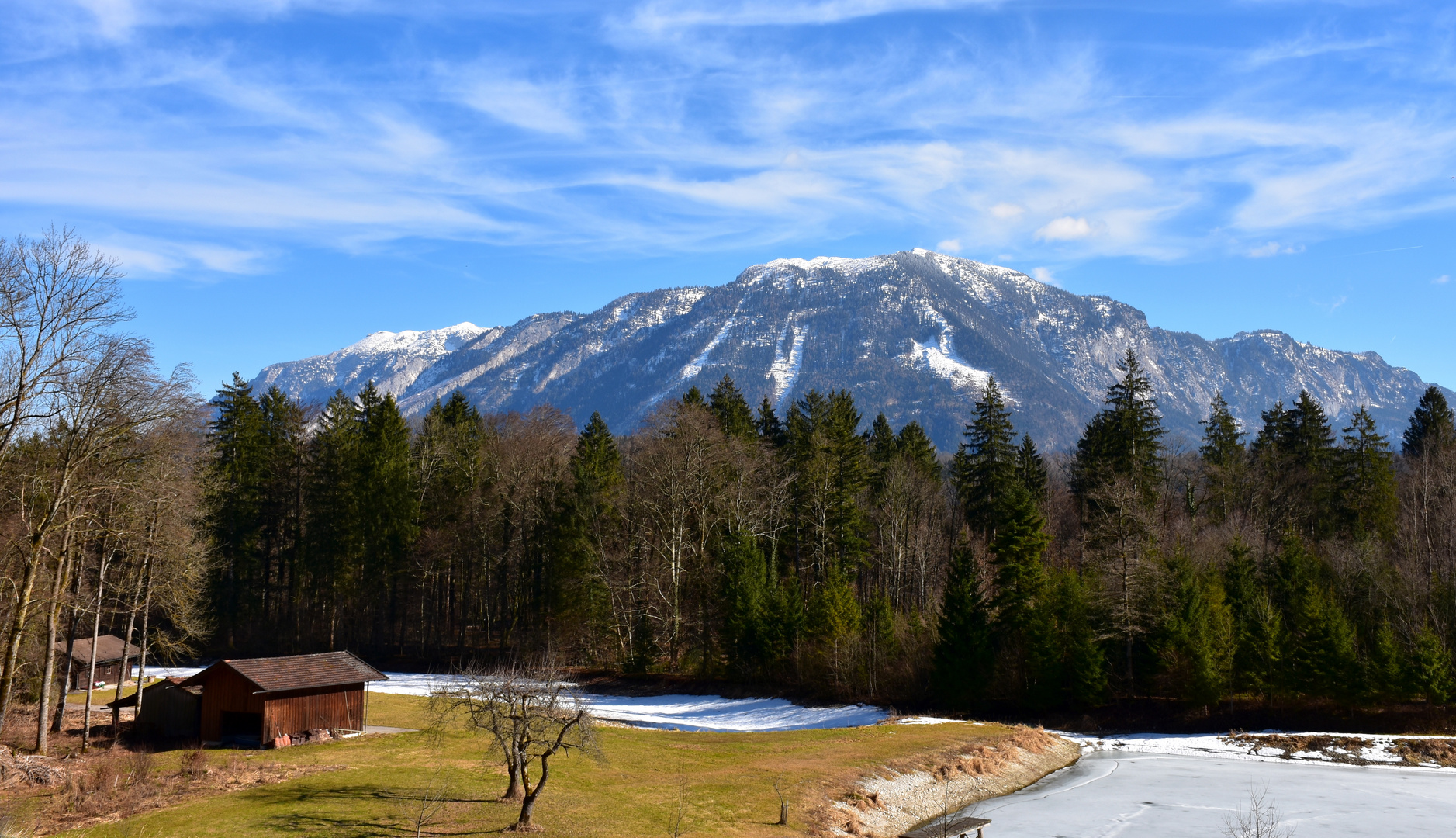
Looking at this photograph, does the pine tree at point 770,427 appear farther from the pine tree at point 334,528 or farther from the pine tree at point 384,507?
the pine tree at point 334,528

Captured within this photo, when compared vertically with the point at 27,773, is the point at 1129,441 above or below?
above

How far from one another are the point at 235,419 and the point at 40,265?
50.7 m

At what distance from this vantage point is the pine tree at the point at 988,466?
6306cm

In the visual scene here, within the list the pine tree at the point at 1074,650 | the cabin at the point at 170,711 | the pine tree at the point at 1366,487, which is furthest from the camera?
the pine tree at the point at 1366,487

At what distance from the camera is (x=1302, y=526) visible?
64875mm

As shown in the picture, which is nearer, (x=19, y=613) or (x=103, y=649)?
(x=19, y=613)

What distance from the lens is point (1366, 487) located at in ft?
192

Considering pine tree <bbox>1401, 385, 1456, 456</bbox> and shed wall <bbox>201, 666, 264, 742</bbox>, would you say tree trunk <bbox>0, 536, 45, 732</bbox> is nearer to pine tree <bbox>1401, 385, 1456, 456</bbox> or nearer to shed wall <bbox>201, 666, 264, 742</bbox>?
shed wall <bbox>201, 666, 264, 742</bbox>

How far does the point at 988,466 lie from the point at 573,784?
4191cm

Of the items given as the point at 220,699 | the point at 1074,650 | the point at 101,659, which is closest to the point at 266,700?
the point at 220,699

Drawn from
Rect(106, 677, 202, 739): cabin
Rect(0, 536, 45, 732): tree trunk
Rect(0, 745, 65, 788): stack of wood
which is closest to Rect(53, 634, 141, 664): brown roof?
Rect(106, 677, 202, 739): cabin

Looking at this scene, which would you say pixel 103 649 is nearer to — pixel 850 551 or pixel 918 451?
pixel 850 551

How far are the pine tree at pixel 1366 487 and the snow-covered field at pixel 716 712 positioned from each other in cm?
3379

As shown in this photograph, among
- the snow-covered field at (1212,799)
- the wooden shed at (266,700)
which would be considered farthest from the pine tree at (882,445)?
the wooden shed at (266,700)
